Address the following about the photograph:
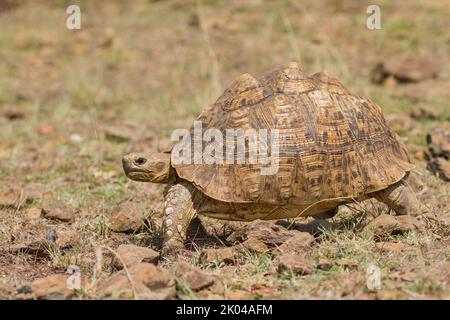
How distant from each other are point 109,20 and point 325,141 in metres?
10.6

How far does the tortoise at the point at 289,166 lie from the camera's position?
16.9 feet

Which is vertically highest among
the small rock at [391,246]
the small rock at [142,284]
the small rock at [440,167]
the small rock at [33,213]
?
the small rock at [440,167]

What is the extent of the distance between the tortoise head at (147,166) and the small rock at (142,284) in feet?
3.60

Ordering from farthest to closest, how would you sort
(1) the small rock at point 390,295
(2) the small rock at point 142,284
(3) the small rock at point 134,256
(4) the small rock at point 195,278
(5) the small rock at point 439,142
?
(5) the small rock at point 439,142 → (3) the small rock at point 134,256 → (4) the small rock at point 195,278 → (2) the small rock at point 142,284 → (1) the small rock at point 390,295

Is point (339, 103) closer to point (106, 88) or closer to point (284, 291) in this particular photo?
point (284, 291)

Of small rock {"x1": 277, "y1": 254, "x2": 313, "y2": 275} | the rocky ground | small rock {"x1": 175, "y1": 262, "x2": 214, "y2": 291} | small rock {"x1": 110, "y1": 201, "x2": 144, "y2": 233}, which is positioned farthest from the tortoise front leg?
small rock {"x1": 277, "y1": 254, "x2": 313, "y2": 275}

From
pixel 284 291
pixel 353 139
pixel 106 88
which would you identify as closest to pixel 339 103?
pixel 353 139

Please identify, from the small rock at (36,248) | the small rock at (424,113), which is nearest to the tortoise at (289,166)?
the small rock at (36,248)

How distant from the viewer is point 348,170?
17.4ft

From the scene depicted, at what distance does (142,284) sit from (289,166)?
142 cm

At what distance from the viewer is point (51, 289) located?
4.30 m

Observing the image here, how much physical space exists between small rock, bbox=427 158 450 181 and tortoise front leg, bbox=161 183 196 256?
2688mm

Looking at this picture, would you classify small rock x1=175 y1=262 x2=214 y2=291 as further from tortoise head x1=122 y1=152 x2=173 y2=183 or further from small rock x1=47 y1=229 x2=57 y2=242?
small rock x1=47 y1=229 x2=57 y2=242

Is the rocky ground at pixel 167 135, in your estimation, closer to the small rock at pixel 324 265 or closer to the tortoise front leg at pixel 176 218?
the small rock at pixel 324 265
